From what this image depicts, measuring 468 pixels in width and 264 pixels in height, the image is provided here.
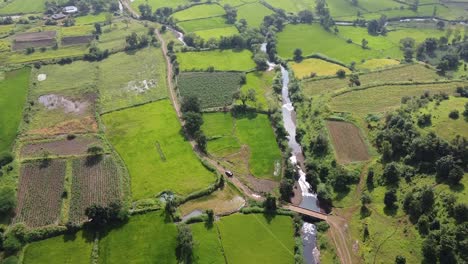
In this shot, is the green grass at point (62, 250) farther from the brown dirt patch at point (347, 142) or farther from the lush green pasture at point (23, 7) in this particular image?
the lush green pasture at point (23, 7)

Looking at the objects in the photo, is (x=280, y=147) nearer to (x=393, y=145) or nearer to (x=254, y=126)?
(x=254, y=126)

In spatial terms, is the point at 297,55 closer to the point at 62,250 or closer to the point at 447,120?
the point at 447,120

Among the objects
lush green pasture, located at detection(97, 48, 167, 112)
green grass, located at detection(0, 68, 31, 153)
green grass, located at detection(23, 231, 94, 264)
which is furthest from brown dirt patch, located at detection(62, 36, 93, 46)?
green grass, located at detection(23, 231, 94, 264)

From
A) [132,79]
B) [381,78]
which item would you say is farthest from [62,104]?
[381,78]

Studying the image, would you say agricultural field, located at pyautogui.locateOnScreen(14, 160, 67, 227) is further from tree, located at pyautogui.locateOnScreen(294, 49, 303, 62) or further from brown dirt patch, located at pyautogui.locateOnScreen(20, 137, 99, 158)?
tree, located at pyautogui.locateOnScreen(294, 49, 303, 62)

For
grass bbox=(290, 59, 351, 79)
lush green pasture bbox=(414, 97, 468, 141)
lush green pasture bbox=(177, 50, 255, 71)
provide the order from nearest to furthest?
lush green pasture bbox=(414, 97, 468, 141) → grass bbox=(290, 59, 351, 79) → lush green pasture bbox=(177, 50, 255, 71)

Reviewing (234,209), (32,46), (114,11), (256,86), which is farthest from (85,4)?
(234,209)
